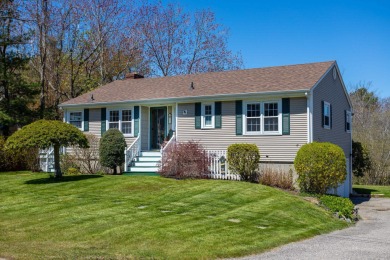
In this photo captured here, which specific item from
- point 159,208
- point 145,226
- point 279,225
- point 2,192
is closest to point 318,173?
point 279,225

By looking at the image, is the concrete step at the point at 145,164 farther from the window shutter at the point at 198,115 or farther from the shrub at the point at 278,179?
the shrub at the point at 278,179

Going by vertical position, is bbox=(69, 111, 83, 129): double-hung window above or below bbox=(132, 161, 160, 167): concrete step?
above

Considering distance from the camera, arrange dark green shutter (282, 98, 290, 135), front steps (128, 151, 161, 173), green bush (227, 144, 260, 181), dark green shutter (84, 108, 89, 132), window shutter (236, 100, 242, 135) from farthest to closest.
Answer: dark green shutter (84, 108, 89, 132)
front steps (128, 151, 161, 173)
window shutter (236, 100, 242, 135)
dark green shutter (282, 98, 290, 135)
green bush (227, 144, 260, 181)

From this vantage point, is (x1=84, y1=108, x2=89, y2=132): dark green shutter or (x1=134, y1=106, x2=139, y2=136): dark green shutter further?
(x1=84, y1=108, x2=89, y2=132): dark green shutter

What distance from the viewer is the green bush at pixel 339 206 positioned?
13.7 meters

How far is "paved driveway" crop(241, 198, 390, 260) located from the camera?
8.24 meters

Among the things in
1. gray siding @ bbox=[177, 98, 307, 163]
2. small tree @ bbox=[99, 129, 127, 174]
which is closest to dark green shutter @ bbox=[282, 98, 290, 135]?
gray siding @ bbox=[177, 98, 307, 163]

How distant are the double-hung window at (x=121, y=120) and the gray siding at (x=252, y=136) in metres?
3.02

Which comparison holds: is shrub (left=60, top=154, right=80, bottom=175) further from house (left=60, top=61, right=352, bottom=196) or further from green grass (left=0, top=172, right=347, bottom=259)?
green grass (left=0, top=172, right=347, bottom=259)

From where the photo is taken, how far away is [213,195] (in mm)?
14016

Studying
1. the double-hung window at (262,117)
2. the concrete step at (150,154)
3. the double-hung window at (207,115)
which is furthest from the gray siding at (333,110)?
the concrete step at (150,154)

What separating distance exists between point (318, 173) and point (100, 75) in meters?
25.8

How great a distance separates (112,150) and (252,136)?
21.1 ft

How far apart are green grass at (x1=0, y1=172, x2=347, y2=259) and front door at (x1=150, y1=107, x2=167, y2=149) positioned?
5535 mm
